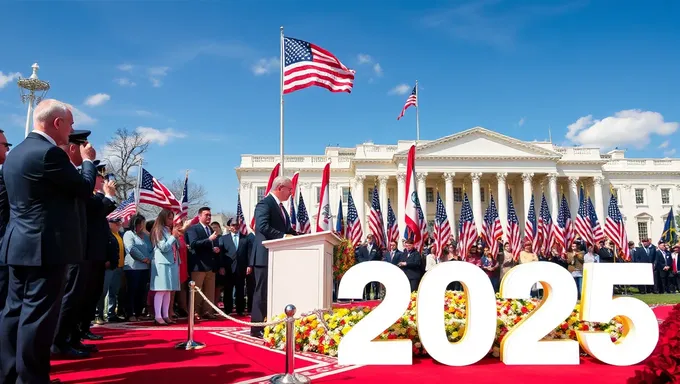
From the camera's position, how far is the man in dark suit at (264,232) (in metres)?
6.96

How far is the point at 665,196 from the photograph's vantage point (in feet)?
190

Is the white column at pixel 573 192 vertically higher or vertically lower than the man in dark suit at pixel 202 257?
higher

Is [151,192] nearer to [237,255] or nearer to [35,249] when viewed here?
[237,255]

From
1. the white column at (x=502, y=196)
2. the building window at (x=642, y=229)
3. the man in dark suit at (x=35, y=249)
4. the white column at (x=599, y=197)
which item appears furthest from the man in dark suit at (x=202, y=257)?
the building window at (x=642, y=229)

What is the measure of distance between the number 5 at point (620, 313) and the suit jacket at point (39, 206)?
17.3 feet

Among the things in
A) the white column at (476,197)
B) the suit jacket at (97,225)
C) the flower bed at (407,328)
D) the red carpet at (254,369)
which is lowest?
the red carpet at (254,369)

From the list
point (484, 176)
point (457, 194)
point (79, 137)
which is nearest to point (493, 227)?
point (79, 137)

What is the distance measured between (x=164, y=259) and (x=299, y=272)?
3548 millimetres

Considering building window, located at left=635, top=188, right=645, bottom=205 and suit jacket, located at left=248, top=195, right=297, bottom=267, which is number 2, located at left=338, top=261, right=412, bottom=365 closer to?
suit jacket, located at left=248, top=195, right=297, bottom=267

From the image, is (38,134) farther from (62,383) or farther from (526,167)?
(526,167)

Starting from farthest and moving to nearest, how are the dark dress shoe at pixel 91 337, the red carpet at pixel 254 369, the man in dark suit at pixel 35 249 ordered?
1. the dark dress shoe at pixel 91 337
2. the red carpet at pixel 254 369
3. the man in dark suit at pixel 35 249

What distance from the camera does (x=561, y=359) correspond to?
17.8 feet

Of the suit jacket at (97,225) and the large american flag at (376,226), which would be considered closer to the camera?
the suit jacket at (97,225)

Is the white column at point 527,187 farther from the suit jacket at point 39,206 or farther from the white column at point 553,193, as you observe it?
the suit jacket at point 39,206
